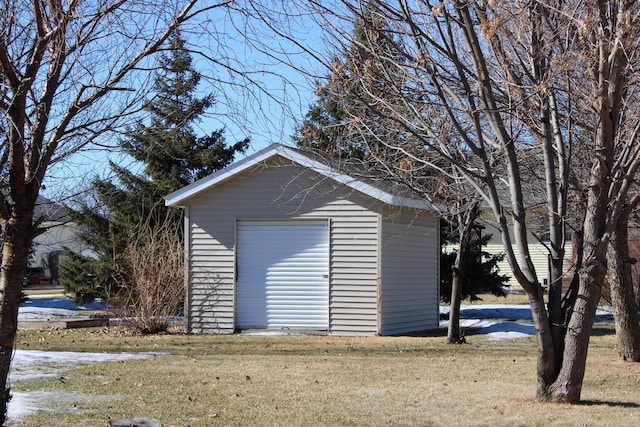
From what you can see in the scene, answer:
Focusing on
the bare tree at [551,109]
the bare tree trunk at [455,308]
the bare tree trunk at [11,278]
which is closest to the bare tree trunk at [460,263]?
the bare tree trunk at [455,308]

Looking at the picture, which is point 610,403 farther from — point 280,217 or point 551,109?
point 280,217

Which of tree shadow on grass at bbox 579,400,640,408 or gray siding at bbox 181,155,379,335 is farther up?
gray siding at bbox 181,155,379,335

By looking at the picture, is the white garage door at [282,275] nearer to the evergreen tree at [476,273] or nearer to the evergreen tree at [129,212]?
the evergreen tree at [129,212]

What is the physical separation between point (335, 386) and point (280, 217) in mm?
7623

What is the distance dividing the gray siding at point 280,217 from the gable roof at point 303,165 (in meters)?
0.30

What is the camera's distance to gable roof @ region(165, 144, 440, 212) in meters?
15.5

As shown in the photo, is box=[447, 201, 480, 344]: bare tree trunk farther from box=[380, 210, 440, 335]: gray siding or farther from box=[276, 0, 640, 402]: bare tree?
box=[276, 0, 640, 402]: bare tree

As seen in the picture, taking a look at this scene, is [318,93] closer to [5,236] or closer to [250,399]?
[250,399]

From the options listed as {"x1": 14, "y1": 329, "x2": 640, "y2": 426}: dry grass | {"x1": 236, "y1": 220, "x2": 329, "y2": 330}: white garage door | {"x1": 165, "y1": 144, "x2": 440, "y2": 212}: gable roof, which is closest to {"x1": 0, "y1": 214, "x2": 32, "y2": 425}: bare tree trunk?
{"x1": 14, "y1": 329, "x2": 640, "y2": 426}: dry grass

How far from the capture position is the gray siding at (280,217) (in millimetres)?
16500

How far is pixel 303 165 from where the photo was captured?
619 inches

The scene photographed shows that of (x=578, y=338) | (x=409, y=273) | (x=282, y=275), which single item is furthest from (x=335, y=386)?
(x=409, y=273)

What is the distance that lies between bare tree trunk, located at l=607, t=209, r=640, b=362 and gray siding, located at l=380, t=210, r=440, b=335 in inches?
211

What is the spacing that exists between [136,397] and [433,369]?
4.33 meters
